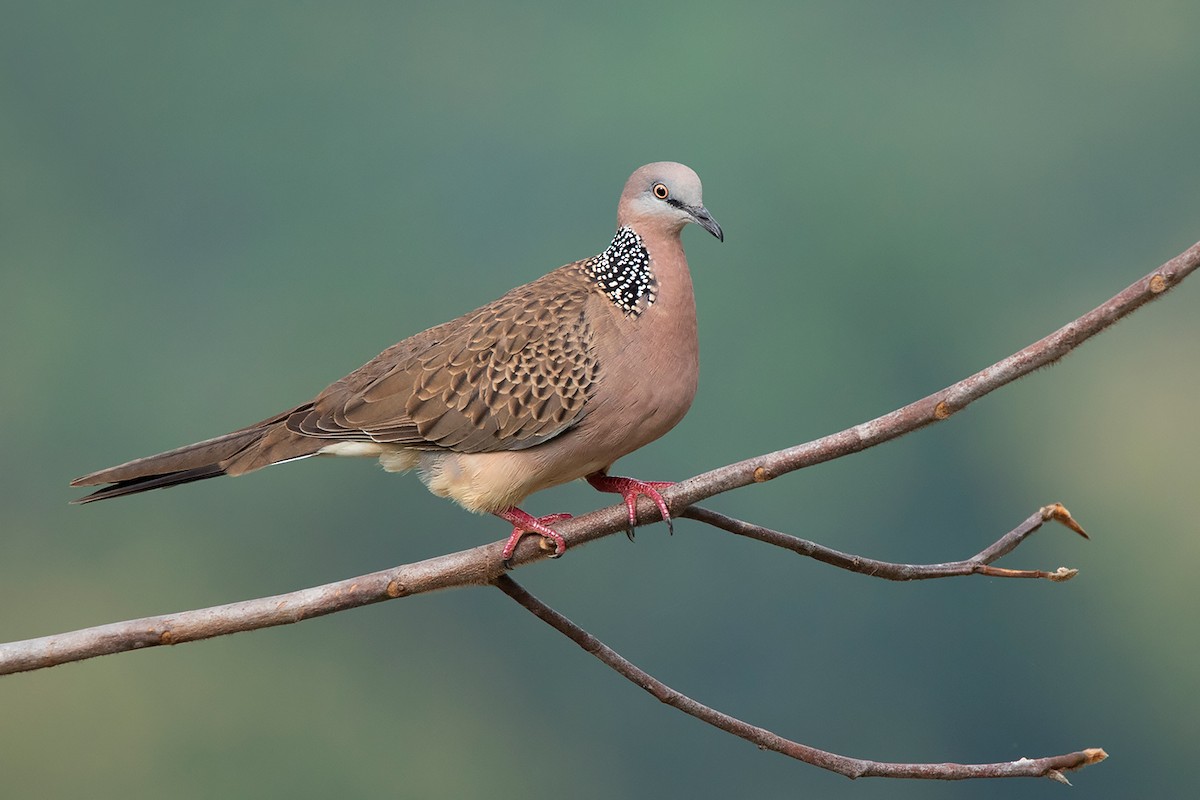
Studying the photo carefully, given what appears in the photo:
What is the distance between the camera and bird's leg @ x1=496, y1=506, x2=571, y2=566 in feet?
9.05

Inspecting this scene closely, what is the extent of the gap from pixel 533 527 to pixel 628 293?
23.3 inches

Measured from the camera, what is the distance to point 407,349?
3174 mm

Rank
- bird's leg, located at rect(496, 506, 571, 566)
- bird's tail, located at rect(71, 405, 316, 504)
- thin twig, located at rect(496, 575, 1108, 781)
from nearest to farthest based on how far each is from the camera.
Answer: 1. thin twig, located at rect(496, 575, 1108, 781)
2. bird's leg, located at rect(496, 506, 571, 566)
3. bird's tail, located at rect(71, 405, 316, 504)

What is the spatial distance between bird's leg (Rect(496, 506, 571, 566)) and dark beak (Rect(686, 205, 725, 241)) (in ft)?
2.46

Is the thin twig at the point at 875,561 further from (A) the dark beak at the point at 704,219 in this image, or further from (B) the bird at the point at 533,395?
(A) the dark beak at the point at 704,219

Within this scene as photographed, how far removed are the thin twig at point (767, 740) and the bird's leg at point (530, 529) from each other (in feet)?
0.37

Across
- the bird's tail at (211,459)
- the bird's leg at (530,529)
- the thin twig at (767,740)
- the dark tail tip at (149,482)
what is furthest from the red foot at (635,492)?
the dark tail tip at (149,482)

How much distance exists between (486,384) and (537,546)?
1.42ft

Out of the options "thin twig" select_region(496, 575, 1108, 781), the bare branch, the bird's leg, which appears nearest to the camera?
the bare branch

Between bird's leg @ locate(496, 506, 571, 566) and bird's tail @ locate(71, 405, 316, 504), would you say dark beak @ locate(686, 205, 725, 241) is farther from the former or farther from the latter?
bird's tail @ locate(71, 405, 316, 504)

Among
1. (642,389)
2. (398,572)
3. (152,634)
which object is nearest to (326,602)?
(398,572)

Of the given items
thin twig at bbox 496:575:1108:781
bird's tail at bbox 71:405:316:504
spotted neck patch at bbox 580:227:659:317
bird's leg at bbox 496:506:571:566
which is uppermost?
spotted neck patch at bbox 580:227:659:317

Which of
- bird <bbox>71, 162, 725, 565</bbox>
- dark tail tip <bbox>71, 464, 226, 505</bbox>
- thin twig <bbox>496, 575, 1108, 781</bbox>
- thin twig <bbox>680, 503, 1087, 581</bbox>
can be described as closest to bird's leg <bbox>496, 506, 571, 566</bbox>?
bird <bbox>71, 162, 725, 565</bbox>

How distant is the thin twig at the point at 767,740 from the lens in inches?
103
